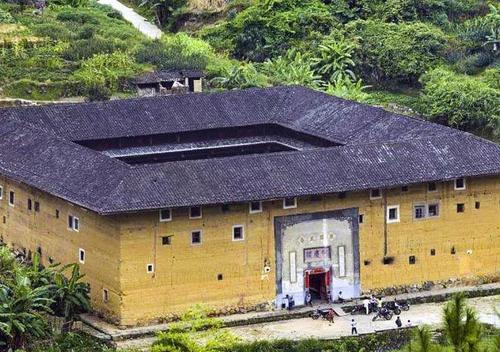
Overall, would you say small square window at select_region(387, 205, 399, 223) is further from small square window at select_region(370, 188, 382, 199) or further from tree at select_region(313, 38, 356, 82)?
tree at select_region(313, 38, 356, 82)

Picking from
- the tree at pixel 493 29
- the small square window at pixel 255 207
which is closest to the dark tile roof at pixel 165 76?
the tree at pixel 493 29

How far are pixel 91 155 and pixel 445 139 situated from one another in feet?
40.8

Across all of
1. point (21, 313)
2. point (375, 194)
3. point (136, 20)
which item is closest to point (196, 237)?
point (375, 194)

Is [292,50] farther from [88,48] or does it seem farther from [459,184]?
[459,184]

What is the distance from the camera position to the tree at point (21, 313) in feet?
184

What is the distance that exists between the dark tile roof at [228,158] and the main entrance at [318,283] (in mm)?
3076

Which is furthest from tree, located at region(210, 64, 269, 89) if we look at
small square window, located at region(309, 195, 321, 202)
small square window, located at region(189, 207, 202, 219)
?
small square window, located at region(189, 207, 202, 219)

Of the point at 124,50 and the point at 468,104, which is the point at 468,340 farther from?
the point at 124,50

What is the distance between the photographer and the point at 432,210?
208ft

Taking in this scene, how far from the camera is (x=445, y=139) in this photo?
64.9 m

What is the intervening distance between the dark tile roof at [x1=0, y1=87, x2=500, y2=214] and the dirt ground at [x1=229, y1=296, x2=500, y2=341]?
423cm

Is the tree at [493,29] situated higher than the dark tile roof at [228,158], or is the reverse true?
the tree at [493,29]

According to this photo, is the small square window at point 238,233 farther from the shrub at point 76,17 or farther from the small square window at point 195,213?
the shrub at point 76,17

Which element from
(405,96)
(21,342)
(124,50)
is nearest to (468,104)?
(405,96)
